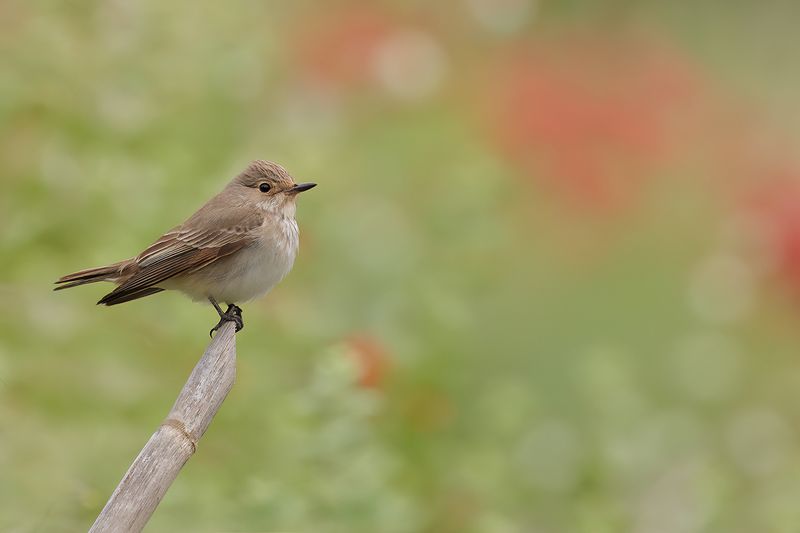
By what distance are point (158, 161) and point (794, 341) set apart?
433 centimetres

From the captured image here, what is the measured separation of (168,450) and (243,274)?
172 cm

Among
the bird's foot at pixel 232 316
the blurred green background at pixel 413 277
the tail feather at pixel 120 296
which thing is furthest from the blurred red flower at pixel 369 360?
the tail feather at pixel 120 296

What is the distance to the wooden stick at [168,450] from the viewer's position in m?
1.87

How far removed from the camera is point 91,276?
3271 mm

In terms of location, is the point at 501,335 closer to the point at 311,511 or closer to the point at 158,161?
the point at 158,161

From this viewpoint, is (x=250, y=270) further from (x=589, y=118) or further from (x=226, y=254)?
(x=589, y=118)

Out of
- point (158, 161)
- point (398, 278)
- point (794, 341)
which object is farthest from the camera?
point (794, 341)

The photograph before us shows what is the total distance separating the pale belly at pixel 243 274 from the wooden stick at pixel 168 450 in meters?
1.42

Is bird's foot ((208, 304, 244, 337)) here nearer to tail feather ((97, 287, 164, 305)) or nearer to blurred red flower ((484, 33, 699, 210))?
tail feather ((97, 287, 164, 305))

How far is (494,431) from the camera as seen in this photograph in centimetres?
500

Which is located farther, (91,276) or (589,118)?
(589,118)

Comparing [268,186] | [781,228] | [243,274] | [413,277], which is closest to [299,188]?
[268,186]

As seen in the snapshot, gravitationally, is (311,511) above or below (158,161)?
below

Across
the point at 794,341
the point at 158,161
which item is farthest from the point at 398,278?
the point at 794,341
